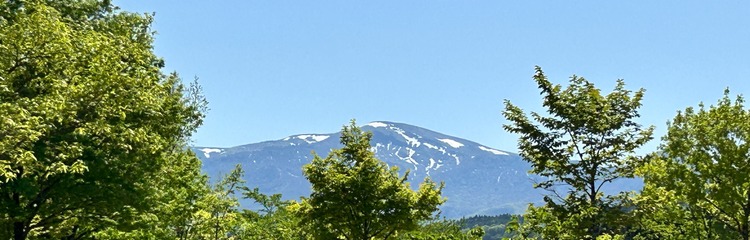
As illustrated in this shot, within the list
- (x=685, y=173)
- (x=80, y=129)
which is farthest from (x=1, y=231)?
(x=685, y=173)

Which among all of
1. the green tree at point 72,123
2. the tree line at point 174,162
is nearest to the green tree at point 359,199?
the tree line at point 174,162

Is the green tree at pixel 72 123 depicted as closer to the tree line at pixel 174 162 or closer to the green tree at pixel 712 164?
the tree line at pixel 174 162

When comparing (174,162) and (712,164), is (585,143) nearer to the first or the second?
(712,164)

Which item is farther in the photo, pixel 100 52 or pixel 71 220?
pixel 71 220

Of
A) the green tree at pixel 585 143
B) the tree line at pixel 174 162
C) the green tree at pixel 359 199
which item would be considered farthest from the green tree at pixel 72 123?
the green tree at pixel 585 143

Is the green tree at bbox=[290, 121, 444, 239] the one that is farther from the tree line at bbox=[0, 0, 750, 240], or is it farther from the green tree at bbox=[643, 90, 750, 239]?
the green tree at bbox=[643, 90, 750, 239]

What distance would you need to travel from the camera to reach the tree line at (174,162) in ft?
46.9

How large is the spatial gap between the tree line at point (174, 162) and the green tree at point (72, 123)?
0.05 metres

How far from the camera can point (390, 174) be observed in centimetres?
2473

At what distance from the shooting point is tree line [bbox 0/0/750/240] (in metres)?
14.3

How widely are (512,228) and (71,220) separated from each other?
14.7 m

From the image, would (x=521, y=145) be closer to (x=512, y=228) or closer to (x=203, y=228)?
(x=512, y=228)

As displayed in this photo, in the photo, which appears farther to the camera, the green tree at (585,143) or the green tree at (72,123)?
the green tree at (585,143)

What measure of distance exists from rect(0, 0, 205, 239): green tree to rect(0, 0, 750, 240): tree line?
0.05m
